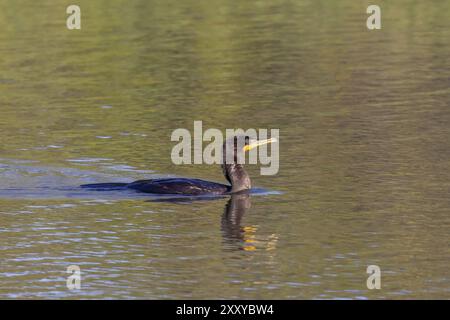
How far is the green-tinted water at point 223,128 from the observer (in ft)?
43.4

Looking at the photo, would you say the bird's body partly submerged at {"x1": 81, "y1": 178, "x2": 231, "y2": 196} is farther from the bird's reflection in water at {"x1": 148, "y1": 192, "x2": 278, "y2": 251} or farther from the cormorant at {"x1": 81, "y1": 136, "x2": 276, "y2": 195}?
the bird's reflection in water at {"x1": 148, "y1": 192, "x2": 278, "y2": 251}

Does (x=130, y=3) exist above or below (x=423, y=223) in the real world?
above

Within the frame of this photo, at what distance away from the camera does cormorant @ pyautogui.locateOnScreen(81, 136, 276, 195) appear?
16844 millimetres

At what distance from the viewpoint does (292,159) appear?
62.2 feet

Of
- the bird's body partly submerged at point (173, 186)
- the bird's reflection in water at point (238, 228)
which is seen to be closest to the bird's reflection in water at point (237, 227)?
the bird's reflection in water at point (238, 228)

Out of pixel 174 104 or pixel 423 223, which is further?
pixel 174 104

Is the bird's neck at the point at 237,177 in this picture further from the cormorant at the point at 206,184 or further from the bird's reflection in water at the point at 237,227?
the bird's reflection in water at the point at 237,227

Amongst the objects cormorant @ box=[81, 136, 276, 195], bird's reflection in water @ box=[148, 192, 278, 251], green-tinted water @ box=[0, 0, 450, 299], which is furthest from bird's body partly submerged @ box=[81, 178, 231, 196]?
green-tinted water @ box=[0, 0, 450, 299]

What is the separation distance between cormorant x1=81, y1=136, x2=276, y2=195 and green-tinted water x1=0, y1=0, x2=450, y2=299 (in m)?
0.26

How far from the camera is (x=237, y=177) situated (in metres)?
17.3

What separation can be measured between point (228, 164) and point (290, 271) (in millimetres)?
4599
